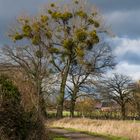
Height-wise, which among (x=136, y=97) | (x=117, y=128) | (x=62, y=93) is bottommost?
(x=117, y=128)

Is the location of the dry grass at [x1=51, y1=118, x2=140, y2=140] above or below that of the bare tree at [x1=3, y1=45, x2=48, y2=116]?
below

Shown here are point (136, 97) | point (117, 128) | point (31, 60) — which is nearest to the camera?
point (117, 128)

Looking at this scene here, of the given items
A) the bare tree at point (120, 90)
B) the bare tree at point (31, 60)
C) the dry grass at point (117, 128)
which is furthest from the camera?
the bare tree at point (120, 90)

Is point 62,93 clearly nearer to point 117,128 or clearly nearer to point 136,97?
point 117,128

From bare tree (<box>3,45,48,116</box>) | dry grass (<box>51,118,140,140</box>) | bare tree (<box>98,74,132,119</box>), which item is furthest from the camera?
Result: bare tree (<box>98,74,132,119</box>)

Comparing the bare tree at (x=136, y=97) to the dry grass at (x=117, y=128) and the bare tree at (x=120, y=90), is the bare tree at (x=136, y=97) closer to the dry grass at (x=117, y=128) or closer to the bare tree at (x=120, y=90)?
the bare tree at (x=120, y=90)

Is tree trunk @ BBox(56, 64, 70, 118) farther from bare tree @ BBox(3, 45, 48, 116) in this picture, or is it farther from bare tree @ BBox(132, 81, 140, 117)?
bare tree @ BBox(132, 81, 140, 117)

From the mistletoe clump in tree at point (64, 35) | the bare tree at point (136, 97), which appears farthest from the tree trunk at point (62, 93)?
the bare tree at point (136, 97)

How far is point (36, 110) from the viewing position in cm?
1433

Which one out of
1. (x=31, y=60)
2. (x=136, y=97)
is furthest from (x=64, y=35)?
(x=136, y=97)

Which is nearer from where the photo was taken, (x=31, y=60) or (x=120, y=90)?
(x=31, y=60)

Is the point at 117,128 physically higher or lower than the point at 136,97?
lower

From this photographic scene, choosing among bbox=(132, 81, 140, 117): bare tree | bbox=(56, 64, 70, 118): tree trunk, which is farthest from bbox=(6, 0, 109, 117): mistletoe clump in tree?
bbox=(132, 81, 140, 117): bare tree

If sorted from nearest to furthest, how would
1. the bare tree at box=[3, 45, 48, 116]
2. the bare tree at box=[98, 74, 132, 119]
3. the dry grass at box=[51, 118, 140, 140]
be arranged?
the dry grass at box=[51, 118, 140, 140]
the bare tree at box=[3, 45, 48, 116]
the bare tree at box=[98, 74, 132, 119]
